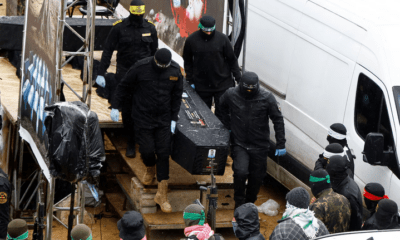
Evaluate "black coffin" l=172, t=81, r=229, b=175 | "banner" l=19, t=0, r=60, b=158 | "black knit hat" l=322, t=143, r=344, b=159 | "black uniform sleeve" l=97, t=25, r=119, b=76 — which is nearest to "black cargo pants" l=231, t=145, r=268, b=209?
"black coffin" l=172, t=81, r=229, b=175

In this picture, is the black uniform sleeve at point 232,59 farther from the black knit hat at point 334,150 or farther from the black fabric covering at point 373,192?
the black fabric covering at point 373,192

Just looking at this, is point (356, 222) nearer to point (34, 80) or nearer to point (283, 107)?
point (283, 107)

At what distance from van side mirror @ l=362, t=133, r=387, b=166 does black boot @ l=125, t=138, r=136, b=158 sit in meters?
3.46

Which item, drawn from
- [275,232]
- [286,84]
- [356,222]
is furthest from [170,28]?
[275,232]

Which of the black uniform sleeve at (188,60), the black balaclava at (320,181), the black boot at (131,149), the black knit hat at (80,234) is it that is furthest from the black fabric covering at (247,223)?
the black uniform sleeve at (188,60)

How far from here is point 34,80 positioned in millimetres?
8109

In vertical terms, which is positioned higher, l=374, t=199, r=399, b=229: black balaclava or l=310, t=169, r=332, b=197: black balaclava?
l=310, t=169, r=332, b=197: black balaclava

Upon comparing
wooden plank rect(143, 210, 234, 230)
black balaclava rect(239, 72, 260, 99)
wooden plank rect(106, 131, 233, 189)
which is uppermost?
black balaclava rect(239, 72, 260, 99)

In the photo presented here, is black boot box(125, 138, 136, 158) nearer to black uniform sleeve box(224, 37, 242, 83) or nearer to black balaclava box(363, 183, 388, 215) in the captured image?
black uniform sleeve box(224, 37, 242, 83)

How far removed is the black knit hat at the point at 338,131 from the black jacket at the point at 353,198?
0.83 m

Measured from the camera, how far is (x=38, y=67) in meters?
7.90

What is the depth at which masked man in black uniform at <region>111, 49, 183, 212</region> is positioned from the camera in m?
8.11

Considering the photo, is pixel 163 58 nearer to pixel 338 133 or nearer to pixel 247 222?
pixel 338 133

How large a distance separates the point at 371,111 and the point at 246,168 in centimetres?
171
